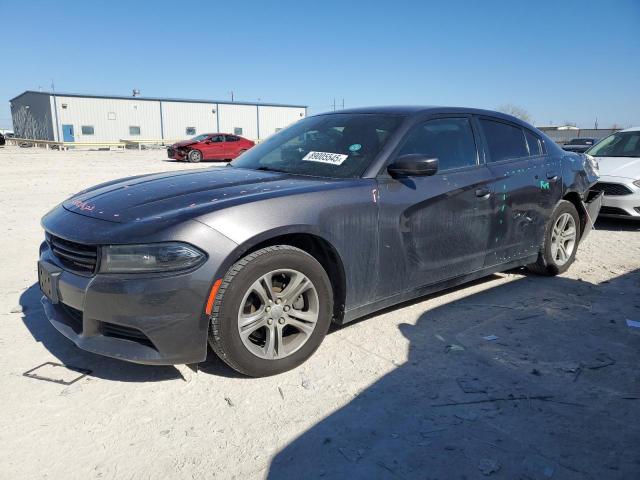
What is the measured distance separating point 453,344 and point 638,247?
438 centimetres

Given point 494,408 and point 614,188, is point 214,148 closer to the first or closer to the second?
point 614,188

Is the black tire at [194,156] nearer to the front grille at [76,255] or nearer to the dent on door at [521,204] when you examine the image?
the dent on door at [521,204]

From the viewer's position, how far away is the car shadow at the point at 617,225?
757cm

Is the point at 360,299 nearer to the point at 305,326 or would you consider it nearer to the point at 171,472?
the point at 305,326

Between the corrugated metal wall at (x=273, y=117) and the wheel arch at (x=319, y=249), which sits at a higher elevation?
the corrugated metal wall at (x=273, y=117)

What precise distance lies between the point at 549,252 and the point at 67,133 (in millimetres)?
44031

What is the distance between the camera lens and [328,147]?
364 centimetres

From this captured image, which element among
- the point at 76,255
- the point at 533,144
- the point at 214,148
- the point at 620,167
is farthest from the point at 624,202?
the point at 214,148

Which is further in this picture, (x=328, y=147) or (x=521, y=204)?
(x=521, y=204)

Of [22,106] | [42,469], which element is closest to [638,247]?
[42,469]

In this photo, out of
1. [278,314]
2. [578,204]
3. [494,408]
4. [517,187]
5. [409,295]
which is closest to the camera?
[494,408]

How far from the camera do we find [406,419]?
8.18 ft

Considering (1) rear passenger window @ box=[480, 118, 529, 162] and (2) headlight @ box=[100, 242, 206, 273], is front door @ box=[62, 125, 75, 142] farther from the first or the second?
(2) headlight @ box=[100, 242, 206, 273]

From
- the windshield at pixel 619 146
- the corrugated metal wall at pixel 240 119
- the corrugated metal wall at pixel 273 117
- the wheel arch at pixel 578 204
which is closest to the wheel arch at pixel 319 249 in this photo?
the wheel arch at pixel 578 204
